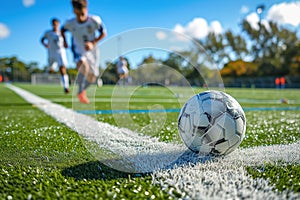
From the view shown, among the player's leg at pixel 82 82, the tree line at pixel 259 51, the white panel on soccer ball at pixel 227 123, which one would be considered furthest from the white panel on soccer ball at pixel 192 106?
the tree line at pixel 259 51

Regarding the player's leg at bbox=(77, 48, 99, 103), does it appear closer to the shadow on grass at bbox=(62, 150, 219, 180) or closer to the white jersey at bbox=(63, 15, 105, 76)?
the white jersey at bbox=(63, 15, 105, 76)

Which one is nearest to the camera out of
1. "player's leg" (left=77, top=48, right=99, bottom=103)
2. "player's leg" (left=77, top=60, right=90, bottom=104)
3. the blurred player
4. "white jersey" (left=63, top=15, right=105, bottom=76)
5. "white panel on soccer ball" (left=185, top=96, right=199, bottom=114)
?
"white panel on soccer ball" (left=185, top=96, right=199, bottom=114)

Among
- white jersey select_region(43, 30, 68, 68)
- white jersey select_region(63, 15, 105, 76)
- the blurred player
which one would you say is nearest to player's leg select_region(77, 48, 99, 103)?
white jersey select_region(63, 15, 105, 76)

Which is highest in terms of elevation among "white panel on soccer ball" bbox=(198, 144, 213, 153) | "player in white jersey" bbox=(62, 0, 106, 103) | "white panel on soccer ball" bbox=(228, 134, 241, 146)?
"player in white jersey" bbox=(62, 0, 106, 103)

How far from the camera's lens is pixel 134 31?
2740mm

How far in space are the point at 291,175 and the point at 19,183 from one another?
174 cm

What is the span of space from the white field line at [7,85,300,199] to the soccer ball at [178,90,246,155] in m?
0.10

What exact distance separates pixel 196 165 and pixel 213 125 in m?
0.34

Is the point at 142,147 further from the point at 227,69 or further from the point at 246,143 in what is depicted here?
the point at 227,69

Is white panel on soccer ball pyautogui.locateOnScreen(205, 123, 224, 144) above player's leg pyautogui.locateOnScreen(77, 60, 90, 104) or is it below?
below

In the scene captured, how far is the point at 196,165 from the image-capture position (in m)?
2.05

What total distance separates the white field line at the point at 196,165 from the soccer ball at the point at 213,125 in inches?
4.1

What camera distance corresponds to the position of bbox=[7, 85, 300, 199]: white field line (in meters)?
1.57

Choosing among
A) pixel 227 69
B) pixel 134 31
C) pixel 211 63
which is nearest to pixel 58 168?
pixel 134 31
